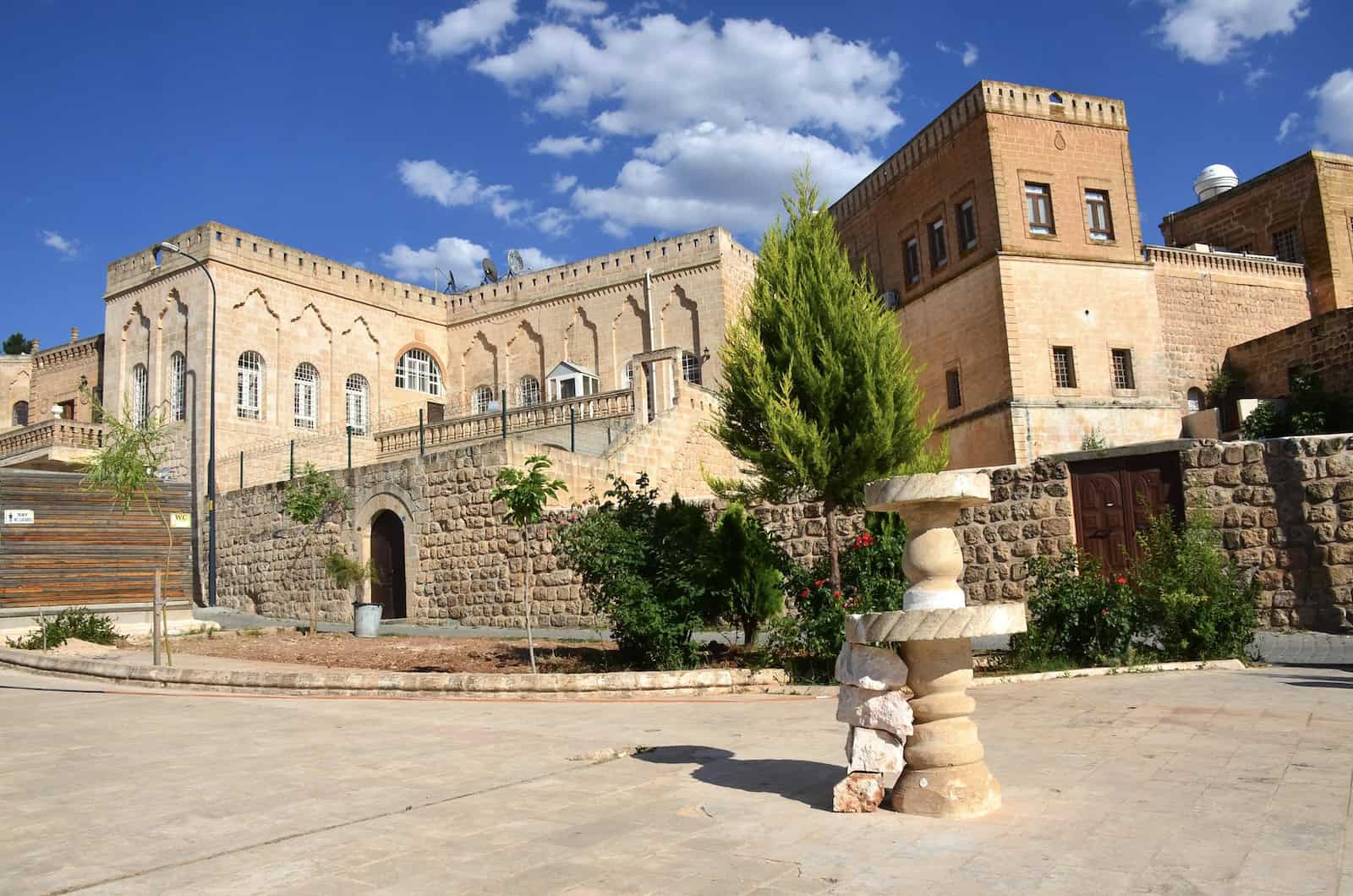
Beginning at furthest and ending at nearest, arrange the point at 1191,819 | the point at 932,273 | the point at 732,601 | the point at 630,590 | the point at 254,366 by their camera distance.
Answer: the point at 254,366 < the point at 932,273 < the point at 732,601 < the point at 630,590 < the point at 1191,819

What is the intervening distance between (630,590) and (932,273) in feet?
61.7

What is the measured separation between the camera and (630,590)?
9.62 m

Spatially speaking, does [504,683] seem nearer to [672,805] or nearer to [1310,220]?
[672,805]

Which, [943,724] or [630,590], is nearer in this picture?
[943,724]

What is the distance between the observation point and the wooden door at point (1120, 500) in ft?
38.0

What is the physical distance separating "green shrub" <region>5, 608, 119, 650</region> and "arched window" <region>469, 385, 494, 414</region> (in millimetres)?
24329

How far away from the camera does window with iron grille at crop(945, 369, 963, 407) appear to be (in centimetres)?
2430

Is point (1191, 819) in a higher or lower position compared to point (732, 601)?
lower

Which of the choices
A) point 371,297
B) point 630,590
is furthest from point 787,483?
point 371,297

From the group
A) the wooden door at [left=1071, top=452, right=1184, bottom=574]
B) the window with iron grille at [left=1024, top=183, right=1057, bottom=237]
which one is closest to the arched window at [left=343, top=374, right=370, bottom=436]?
the window with iron grille at [left=1024, top=183, right=1057, bottom=237]

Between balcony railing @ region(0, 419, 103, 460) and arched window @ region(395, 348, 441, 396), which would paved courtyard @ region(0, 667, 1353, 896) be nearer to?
balcony railing @ region(0, 419, 103, 460)

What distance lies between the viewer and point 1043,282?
22.7 m

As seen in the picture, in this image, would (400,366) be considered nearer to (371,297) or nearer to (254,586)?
(371,297)

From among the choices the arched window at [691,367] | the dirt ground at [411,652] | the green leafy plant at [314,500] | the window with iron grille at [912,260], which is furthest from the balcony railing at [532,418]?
the arched window at [691,367]
